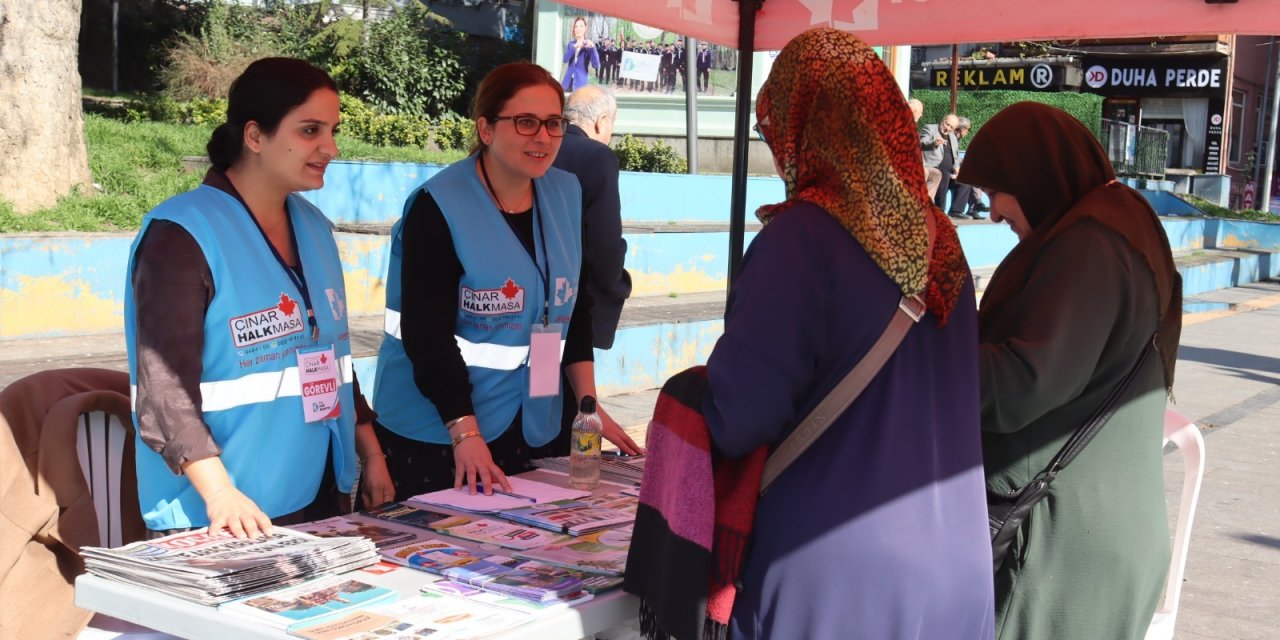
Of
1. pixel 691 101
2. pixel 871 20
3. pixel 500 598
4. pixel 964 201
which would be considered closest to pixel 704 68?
pixel 964 201

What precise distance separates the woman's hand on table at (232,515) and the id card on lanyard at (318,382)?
0.25 meters

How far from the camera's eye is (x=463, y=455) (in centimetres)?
282

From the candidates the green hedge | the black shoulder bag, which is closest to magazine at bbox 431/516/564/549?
the black shoulder bag

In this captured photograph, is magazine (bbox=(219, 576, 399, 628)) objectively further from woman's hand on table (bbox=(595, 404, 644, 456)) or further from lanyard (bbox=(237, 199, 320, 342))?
woman's hand on table (bbox=(595, 404, 644, 456))

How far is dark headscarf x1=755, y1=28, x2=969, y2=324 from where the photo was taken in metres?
1.87

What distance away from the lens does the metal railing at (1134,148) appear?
26.9 m

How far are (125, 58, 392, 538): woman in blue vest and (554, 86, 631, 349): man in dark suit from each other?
5.34 feet

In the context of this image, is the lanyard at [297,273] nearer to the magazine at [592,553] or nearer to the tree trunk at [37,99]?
the magazine at [592,553]

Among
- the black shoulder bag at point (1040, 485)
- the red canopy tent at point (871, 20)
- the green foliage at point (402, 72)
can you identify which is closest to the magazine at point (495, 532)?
the black shoulder bag at point (1040, 485)

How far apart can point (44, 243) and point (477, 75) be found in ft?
41.3

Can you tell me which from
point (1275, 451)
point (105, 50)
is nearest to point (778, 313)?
point (1275, 451)

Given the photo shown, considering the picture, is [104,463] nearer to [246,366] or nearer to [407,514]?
[246,366]

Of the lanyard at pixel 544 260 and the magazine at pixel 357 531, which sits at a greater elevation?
the lanyard at pixel 544 260

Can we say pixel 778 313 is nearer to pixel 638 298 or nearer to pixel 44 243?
pixel 44 243
